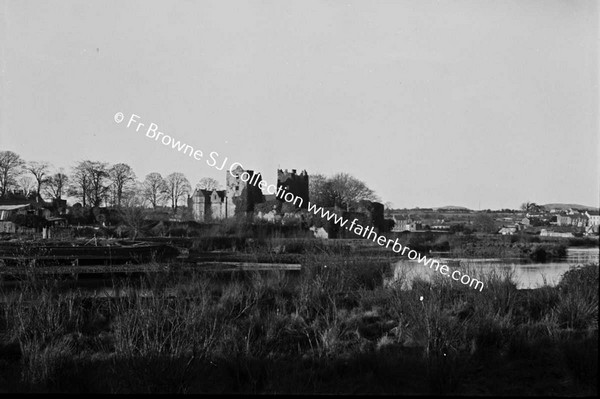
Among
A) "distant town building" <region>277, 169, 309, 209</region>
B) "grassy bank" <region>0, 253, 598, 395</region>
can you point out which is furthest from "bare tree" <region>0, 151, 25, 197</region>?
"grassy bank" <region>0, 253, 598, 395</region>

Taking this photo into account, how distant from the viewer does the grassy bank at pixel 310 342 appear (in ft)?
24.7

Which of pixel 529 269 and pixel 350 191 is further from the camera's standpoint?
pixel 350 191

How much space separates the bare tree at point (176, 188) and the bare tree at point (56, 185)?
50.0 ft

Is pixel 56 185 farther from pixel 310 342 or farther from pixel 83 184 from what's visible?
pixel 310 342

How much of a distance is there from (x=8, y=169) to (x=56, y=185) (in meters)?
5.56

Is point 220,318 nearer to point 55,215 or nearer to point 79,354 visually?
point 79,354

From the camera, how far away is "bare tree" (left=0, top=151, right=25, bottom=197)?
4888cm

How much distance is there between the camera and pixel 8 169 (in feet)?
163

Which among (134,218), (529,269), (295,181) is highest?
(295,181)

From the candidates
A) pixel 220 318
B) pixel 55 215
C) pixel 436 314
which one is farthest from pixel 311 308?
pixel 55 215

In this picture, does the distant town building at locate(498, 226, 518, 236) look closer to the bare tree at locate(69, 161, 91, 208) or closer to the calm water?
the calm water

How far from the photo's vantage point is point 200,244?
39188 millimetres

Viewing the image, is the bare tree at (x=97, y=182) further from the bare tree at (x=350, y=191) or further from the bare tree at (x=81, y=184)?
the bare tree at (x=350, y=191)

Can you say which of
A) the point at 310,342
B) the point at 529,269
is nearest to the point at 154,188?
Answer: the point at 529,269
